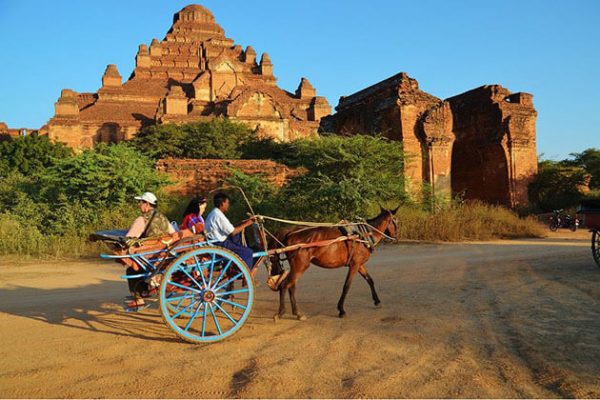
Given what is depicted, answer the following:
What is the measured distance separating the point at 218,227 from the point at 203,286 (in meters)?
0.65

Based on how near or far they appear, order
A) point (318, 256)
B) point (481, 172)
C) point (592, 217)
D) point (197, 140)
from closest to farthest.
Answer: point (318, 256), point (592, 217), point (481, 172), point (197, 140)

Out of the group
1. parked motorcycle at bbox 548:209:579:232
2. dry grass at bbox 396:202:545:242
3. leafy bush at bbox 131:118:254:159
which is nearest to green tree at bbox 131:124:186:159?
leafy bush at bbox 131:118:254:159


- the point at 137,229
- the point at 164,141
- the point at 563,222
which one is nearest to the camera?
the point at 137,229

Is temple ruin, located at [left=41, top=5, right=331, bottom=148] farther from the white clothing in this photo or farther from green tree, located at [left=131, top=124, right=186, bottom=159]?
the white clothing

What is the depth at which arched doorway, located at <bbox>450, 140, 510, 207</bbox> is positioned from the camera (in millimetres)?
19547

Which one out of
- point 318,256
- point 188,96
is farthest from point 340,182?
point 188,96

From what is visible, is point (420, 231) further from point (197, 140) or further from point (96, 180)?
point (197, 140)

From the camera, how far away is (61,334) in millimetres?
4102

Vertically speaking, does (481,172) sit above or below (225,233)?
above

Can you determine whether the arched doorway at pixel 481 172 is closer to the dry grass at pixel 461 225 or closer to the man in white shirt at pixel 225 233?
the dry grass at pixel 461 225

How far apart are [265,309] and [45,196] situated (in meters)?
10.6

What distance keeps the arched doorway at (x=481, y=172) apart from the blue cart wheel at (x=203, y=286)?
16.4 meters

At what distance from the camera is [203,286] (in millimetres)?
3994

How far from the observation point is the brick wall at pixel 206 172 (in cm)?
1509
